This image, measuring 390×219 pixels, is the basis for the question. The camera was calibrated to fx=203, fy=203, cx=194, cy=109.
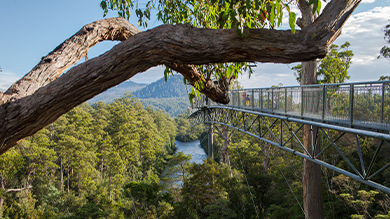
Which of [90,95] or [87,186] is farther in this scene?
[87,186]

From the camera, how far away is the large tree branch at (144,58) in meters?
1.26

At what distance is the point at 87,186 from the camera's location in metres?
19.1

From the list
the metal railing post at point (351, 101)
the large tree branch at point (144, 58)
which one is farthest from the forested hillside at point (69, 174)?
the metal railing post at point (351, 101)

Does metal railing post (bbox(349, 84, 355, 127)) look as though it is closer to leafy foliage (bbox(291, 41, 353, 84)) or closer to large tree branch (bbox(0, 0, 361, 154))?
large tree branch (bbox(0, 0, 361, 154))

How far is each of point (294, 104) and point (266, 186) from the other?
984 centimetres

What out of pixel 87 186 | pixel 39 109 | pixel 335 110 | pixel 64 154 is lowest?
pixel 87 186

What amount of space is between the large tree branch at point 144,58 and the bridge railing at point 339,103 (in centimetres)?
330

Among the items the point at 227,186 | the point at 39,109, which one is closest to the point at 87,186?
the point at 227,186

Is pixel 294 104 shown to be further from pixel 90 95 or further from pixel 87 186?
pixel 87 186

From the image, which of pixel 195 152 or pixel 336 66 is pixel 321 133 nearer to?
pixel 336 66

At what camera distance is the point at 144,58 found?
1372 millimetres

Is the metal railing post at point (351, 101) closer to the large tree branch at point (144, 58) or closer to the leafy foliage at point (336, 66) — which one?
the large tree branch at point (144, 58)

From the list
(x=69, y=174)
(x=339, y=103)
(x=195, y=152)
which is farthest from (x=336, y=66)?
(x=195, y=152)

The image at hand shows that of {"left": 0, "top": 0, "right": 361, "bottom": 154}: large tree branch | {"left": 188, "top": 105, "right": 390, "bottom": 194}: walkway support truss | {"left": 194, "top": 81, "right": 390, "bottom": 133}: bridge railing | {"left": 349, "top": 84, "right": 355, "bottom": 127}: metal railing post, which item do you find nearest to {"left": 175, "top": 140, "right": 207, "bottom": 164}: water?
{"left": 188, "top": 105, "right": 390, "bottom": 194}: walkway support truss
